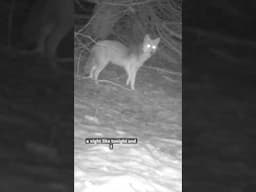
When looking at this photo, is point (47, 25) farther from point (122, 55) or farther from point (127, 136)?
point (127, 136)

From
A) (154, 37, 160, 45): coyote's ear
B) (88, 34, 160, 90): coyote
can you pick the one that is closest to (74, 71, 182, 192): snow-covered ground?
(88, 34, 160, 90): coyote

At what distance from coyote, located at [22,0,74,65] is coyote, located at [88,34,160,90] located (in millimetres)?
259

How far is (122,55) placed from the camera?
7.41ft

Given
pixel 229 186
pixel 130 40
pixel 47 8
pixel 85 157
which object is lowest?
pixel 229 186

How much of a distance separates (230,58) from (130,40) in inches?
28.7

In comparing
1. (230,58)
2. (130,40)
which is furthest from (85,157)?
(230,58)

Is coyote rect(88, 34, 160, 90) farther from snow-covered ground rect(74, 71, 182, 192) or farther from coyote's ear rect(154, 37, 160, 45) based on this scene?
snow-covered ground rect(74, 71, 182, 192)

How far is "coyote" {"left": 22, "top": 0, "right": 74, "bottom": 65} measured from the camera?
2.22 m

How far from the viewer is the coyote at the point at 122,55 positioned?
2.25 m

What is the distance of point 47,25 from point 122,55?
21.9 inches

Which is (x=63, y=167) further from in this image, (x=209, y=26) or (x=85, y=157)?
(x=209, y=26)

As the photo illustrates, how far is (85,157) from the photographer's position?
226 centimetres

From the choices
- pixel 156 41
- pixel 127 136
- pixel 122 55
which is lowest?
pixel 127 136

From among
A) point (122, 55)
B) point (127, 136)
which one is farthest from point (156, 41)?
point (127, 136)
